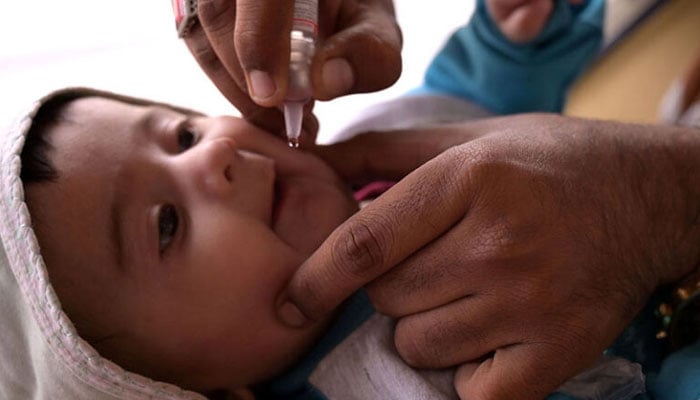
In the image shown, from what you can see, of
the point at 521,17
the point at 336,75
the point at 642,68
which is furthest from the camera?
the point at 642,68

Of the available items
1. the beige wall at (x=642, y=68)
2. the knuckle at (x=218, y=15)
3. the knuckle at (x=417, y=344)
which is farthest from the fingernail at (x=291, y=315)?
the beige wall at (x=642, y=68)

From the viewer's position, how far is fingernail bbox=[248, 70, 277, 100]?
85cm

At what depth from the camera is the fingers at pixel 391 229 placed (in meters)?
0.82

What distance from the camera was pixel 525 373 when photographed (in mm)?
814

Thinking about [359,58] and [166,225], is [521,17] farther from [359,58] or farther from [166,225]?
[166,225]

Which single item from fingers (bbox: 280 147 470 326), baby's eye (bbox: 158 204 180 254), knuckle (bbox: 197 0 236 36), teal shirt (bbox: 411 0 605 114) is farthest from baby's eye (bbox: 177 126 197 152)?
teal shirt (bbox: 411 0 605 114)

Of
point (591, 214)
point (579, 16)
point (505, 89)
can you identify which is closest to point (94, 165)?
point (591, 214)

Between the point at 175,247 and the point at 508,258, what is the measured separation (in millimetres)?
425

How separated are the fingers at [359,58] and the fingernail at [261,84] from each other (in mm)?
70

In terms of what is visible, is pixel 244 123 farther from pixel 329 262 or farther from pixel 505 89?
pixel 505 89

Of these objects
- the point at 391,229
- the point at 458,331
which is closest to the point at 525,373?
the point at 458,331

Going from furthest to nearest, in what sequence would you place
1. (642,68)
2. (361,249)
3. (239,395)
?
(642,68), (239,395), (361,249)

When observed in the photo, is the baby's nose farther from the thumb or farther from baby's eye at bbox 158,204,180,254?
the thumb

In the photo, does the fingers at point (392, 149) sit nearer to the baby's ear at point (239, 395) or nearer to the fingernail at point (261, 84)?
the fingernail at point (261, 84)
